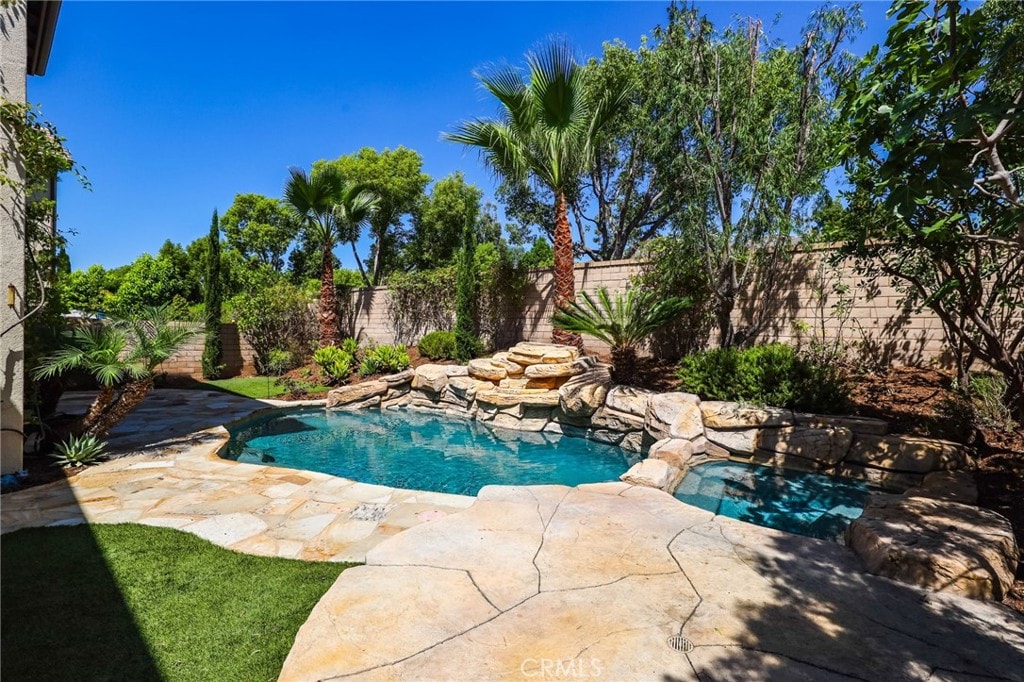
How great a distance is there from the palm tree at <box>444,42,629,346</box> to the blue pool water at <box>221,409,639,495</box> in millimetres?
2742

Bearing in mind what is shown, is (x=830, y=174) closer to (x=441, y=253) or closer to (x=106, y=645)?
(x=106, y=645)

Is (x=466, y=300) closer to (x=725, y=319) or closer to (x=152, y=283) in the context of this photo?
(x=725, y=319)

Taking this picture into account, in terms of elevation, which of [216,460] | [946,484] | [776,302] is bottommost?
[216,460]

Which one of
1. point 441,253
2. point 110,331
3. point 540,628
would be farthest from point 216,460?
point 441,253

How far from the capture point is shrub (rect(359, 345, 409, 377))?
1160 cm

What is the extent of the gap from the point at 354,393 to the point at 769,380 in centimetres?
844

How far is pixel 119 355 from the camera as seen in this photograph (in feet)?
17.3

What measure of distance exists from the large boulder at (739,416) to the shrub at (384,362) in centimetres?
775

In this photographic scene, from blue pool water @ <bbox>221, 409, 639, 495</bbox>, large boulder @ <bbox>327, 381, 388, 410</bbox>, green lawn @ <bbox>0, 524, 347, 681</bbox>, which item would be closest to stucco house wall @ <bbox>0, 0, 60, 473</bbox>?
green lawn @ <bbox>0, 524, 347, 681</bbox>

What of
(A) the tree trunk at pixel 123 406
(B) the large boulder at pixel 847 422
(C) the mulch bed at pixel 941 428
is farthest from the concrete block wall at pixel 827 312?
(A) the tree trunk at pixel 123 406

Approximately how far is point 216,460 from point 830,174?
9651 millimetres

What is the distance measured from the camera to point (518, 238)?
635 inches

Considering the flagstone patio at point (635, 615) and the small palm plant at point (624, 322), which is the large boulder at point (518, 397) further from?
the flagstone patio at point (635, 615)

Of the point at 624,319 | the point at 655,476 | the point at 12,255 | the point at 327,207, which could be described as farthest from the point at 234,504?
the point at 327,207
